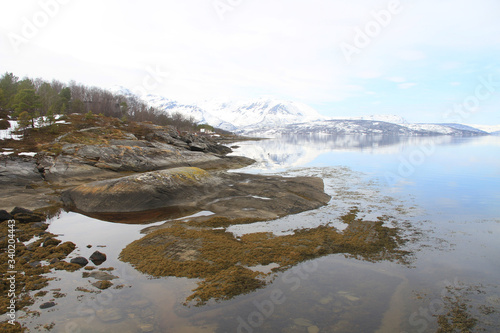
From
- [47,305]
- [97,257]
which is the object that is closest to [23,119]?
[97,257]

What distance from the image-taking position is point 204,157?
41688 millimetres

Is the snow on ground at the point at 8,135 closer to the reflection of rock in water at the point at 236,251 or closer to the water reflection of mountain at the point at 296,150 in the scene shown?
the water reflection of mountain at the point at 296,150

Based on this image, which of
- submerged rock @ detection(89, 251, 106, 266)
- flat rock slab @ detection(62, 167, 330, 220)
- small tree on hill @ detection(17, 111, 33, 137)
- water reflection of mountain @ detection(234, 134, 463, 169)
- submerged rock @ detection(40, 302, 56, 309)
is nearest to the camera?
submerged rock @ detection(40, 302, 56, 309)

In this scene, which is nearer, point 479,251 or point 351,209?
point 479,251

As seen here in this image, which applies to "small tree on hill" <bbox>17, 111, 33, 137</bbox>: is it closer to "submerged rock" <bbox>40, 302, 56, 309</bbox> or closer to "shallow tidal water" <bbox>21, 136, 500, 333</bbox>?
"shallow tidal water" <bbox>21, 136, 500, 333</bbox>

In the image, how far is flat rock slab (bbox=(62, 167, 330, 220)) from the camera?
17.3 m

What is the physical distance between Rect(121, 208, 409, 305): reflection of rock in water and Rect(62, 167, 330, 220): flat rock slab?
3794 mm

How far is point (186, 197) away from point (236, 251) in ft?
30.2

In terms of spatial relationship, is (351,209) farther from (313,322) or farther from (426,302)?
(313,322)

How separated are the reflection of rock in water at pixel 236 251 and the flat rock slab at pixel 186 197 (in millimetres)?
3794

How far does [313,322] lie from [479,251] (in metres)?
9.41

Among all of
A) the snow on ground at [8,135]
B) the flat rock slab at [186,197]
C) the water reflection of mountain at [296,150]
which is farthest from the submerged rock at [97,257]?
the snow on ground at [8,135]

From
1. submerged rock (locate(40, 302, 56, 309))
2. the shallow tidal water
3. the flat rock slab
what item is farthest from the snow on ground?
submerged rock (locate(40, 302, 56, 309))

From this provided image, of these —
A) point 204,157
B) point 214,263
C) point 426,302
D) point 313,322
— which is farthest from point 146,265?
point 204,157
